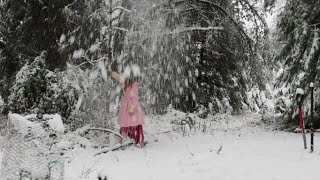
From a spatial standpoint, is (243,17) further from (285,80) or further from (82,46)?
(82,46)

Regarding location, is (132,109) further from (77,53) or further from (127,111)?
(77,53)

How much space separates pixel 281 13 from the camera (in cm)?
1278

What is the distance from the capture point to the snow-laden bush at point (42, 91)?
12141mm

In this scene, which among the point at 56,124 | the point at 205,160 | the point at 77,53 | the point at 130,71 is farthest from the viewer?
the point at 77,53

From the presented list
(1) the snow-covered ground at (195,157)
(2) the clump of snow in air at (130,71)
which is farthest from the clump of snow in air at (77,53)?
(1) the snow-covered ground at (195,157)

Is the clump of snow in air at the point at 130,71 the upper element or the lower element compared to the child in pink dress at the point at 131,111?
upper

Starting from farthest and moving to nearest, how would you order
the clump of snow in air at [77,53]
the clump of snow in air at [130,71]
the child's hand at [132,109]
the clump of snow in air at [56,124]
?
the clump of snow in air at [77,53] → the clump of snow in air at [130,71] → the child's hand at [132,109] → the clump of snow in air at [56,124]

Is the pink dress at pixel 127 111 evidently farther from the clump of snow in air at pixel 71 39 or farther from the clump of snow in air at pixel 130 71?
the clump of snow in air at pixel 71 39

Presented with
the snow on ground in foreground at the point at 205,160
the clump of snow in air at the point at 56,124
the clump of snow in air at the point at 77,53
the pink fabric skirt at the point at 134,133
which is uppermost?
the clump of snow in air at the point at 77,53

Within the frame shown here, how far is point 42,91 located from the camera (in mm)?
12484

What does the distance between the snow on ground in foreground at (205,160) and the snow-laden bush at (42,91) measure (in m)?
2.35

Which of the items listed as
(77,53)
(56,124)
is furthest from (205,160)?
(77,53)

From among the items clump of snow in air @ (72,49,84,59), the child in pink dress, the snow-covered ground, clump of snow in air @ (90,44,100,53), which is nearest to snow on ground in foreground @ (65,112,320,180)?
the snow-covered ground

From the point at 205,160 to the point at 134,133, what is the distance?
97.1 inches
